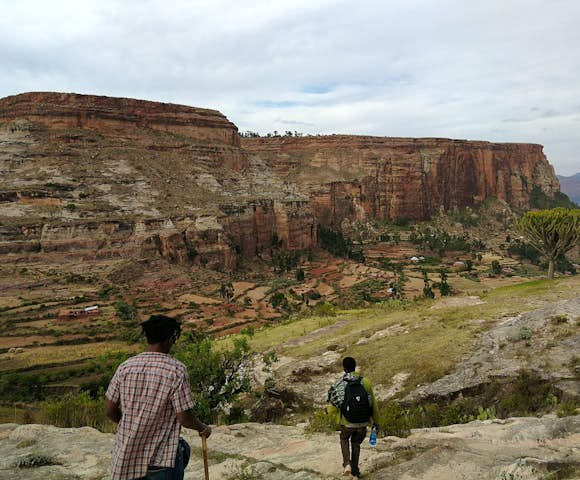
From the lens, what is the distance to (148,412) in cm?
354

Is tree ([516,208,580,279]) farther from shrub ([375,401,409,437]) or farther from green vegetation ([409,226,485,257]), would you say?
green vegetation ([409,226,485,257])

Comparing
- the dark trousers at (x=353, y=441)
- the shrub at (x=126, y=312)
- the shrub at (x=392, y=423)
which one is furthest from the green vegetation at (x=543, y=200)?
the dark trousers at (x=353, y=441)

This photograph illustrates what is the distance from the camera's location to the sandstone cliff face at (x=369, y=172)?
91.2 m

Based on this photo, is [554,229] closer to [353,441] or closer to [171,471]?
[353,441]

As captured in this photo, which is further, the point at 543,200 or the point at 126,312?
the point at 543,200

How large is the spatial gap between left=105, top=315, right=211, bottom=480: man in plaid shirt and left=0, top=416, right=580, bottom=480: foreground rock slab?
2357 millimetres

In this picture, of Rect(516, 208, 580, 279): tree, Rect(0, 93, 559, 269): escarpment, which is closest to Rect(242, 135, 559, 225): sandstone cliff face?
Rect(0, 93, 559, 269): escarpment

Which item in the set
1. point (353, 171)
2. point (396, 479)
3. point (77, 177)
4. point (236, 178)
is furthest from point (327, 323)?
point (353, 171)

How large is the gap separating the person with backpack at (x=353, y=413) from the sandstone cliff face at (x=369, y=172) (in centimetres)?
8317

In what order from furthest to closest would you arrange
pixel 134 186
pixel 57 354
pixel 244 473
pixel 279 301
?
pixel 134 186
pixel 279 301
pixel 57 354
pixel 244 473

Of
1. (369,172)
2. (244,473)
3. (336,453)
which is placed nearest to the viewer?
→ (244,473)

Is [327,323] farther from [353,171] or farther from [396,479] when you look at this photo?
[353,171]

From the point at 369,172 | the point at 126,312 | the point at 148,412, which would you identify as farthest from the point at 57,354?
the point at 369,172

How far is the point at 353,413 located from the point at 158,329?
2.72m
